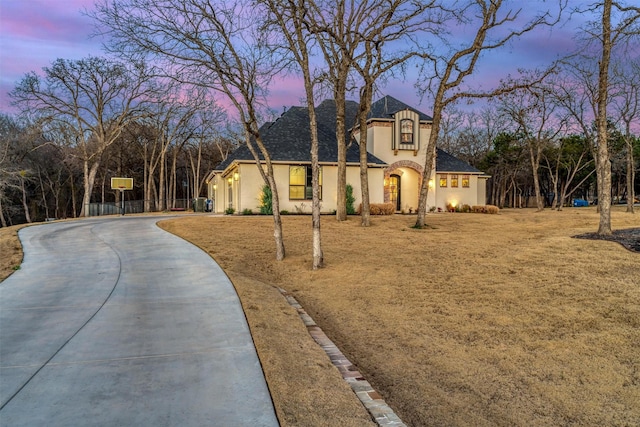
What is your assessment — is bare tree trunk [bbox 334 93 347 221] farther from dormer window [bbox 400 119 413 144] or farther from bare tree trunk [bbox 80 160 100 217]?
bare tree trunk [bbox 80 160 100 217]

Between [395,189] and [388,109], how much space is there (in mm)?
5325

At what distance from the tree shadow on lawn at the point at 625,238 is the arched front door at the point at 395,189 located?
16.2m

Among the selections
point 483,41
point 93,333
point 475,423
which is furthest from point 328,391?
point 483,41

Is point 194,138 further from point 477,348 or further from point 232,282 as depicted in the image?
point 477,348

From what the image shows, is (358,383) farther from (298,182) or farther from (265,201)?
(298,182)

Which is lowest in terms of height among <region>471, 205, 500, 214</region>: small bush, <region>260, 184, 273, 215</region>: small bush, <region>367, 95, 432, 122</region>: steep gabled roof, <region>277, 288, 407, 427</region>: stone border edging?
<region>277, 288, 407, 427</region>: stone border edging

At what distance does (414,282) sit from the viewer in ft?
28.6

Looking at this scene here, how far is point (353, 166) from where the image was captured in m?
24.4

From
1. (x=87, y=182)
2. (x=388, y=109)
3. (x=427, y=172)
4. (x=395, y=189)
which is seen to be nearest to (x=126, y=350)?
(x=427, y=172)

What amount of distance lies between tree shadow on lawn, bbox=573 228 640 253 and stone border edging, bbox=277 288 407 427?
815 cm

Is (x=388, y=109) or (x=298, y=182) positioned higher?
(x=388, y=109)

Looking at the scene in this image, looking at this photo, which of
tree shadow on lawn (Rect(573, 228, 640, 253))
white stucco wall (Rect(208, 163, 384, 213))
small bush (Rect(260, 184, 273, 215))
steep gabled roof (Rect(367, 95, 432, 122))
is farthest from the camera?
steep gabled roof (Rect(367, 95, 432, 122))

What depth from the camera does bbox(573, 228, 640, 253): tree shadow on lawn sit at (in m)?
9.98

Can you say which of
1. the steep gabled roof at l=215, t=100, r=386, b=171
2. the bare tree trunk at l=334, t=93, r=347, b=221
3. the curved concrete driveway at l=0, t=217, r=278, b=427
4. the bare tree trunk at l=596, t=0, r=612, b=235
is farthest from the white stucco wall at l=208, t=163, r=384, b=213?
the curved concrete driveway at l=0, t=217, r=278, b=427
